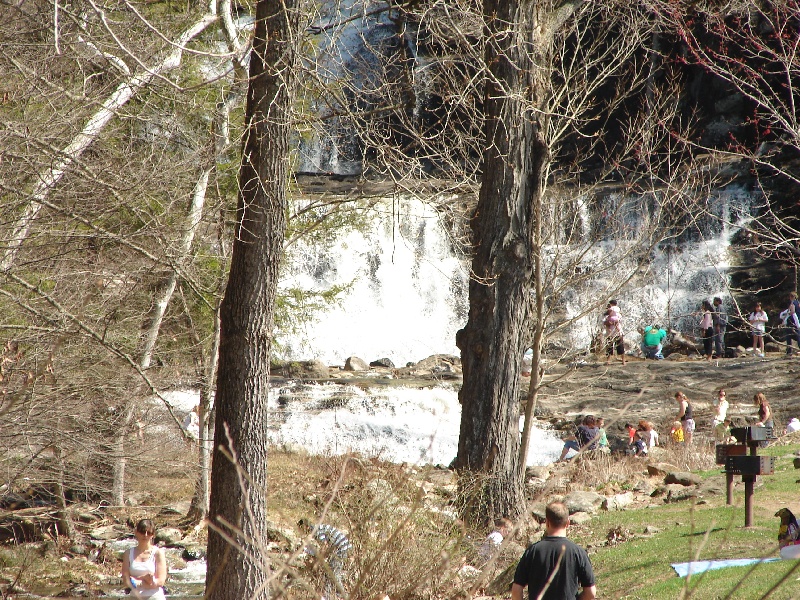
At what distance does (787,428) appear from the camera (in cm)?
1723

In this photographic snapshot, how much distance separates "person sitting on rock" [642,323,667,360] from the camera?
23.8 metres

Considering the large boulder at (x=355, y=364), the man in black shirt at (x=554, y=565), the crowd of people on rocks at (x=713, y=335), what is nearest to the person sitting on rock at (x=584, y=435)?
the crowd of people on rocks at (x=713, y=335)

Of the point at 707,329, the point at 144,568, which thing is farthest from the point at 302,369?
the point at 144,568

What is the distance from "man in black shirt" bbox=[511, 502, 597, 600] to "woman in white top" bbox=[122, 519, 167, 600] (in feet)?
9.61

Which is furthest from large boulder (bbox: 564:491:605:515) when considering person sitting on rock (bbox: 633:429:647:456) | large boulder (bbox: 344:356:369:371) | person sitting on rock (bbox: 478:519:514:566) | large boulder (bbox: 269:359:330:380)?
large boulder (bbox: 344:356:369:371)

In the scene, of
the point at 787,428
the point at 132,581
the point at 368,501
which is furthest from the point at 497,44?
the point at 787,428

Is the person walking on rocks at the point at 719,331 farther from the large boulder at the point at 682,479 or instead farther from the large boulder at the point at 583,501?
the large boulder at the point at 583,501

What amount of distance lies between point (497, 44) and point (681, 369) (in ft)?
46.2

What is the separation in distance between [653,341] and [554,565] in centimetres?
2016

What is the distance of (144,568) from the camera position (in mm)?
6344

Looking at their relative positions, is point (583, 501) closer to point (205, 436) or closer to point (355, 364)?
point (205, 436)

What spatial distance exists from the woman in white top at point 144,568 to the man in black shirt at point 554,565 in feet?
9.61

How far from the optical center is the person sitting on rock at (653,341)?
78.1 ft

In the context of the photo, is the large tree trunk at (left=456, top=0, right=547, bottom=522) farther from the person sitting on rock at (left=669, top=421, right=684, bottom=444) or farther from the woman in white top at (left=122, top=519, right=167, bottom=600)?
the person sitting on rock at (left=669, top=421, right=684, bottom=444)
